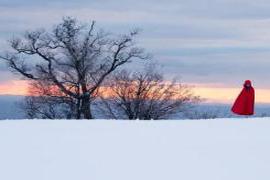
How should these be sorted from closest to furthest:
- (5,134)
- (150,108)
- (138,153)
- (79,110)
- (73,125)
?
(138,153) < (5,134) < (73,125) < (79,110) < (150,108)

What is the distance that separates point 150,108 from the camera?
132 feet

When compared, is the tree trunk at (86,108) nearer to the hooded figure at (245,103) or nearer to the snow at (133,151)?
the hooded figure at (245,103)

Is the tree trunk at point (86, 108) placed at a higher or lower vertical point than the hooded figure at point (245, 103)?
lower

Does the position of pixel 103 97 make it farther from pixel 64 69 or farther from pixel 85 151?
pixel 85 151

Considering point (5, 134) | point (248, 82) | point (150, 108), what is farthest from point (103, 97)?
point (5, 134)

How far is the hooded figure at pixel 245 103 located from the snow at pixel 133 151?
193cm

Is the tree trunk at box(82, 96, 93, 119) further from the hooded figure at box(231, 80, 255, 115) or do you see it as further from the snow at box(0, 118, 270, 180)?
the snow at box(0, 118, 270, 180)

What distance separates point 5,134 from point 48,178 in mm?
1796

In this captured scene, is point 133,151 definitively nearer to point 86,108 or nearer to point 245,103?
point 245,103

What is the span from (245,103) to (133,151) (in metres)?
4.03

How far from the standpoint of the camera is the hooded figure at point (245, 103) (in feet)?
32.5

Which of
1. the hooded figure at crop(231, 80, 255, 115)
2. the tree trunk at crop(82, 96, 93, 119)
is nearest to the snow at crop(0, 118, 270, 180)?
the hooded figure at crop(231, 80, 255, 115)

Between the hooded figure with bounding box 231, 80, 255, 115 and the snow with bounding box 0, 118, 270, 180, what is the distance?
1927 mm

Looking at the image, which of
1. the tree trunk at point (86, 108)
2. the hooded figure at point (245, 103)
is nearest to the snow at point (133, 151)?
the hooded figure at point (245, 103)
